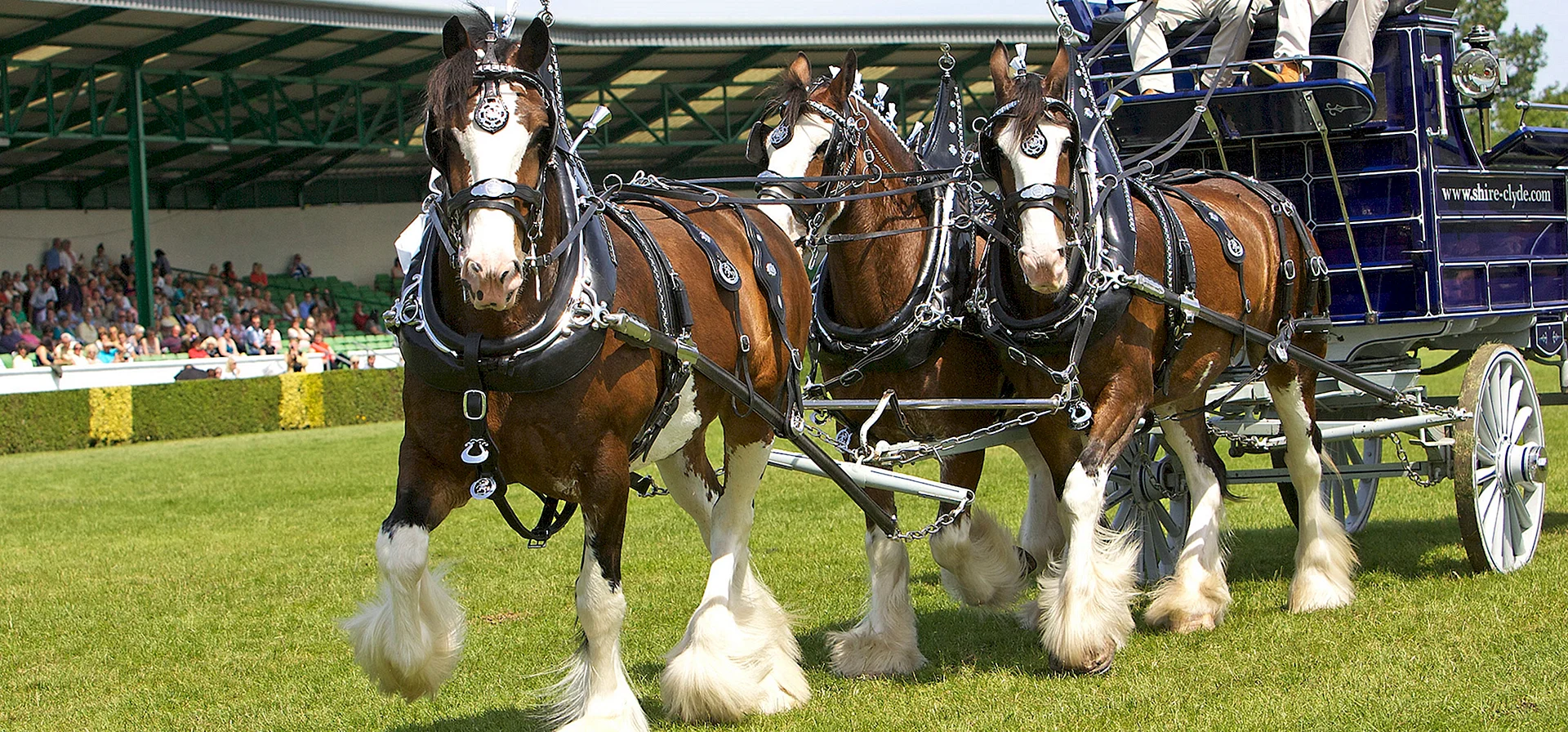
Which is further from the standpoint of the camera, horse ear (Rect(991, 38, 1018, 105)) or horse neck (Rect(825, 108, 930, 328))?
horse neck (Rect(825, 108, 930, 328))

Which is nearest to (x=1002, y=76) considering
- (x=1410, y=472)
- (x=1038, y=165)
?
(x=1038, y=165)

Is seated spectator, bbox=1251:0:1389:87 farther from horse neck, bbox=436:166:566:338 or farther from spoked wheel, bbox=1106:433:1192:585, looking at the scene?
horse neck, bbox=436:166:566:338

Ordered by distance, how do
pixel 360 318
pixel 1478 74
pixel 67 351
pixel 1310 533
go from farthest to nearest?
pixel 360 318 → pixel 67 351 → pixel 1478 74 → pixel 1310 533

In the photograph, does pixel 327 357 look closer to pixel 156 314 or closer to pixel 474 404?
pixel 156 314

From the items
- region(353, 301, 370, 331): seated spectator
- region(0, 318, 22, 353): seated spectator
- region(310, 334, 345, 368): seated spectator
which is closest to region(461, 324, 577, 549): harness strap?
region(0, 318, 22, 353): seated spectator

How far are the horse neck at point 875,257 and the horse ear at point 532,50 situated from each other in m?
1.88

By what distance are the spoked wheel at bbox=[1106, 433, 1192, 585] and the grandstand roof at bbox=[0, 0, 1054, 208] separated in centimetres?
1750

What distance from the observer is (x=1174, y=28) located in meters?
7.54

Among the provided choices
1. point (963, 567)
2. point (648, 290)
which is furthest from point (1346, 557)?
point (648, 290)

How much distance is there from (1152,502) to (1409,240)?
1687 mm

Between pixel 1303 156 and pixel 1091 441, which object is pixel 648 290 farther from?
pixel 1303 156

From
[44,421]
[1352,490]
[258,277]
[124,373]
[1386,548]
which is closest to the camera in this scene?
[1386,548]

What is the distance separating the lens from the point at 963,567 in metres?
5.85

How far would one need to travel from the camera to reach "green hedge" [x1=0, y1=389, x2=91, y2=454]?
19.0 metres
